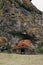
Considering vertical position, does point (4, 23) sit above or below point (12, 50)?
above

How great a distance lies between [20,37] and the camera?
5550cm

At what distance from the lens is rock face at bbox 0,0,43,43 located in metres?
56.5

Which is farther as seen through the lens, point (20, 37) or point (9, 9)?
point (9, 9)

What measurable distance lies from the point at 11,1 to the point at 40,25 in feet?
40.9

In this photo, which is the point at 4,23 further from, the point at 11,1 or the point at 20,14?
the point at 11,1

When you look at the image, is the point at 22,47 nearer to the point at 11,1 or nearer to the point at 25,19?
the point at 25,19

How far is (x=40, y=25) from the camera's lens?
60594mm

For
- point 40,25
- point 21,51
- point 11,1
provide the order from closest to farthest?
point 21,51 → point 40,25 → point 11,1

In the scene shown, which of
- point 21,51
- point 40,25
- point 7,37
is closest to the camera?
Result: point 21,51

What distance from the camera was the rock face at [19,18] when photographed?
56.5m

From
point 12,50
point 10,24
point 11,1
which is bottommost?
point 12,50

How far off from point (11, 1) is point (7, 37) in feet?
53.5

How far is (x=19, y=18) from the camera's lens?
5875 centimetres

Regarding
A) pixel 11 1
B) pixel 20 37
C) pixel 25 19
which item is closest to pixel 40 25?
pixel 25 19
